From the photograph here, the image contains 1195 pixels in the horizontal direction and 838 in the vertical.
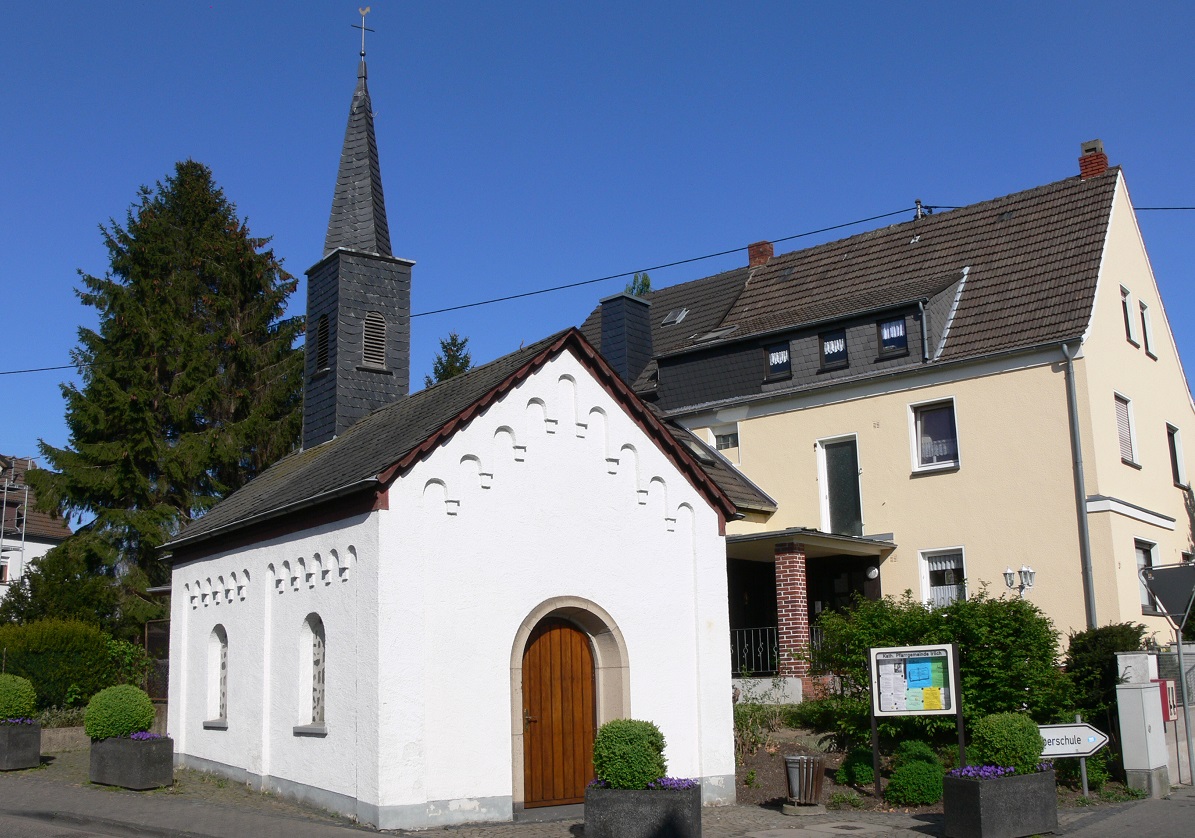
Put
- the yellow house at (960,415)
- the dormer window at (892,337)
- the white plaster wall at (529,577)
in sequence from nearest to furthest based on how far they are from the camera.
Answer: the white plaster wall at (529,577) → the yellow house at (960,415) → the dormer window at (892,337)

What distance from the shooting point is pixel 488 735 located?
1230 cm

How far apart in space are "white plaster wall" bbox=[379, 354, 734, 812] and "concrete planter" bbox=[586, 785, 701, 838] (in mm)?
2092

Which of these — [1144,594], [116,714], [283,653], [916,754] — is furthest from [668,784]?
[1144,594]

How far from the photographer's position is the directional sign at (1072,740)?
1305 cm

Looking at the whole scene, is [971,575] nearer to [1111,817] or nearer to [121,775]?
[1111,817]

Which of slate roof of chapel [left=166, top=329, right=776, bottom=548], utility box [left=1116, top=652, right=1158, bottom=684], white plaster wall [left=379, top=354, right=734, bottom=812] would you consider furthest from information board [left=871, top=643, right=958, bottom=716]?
utility box [left=1116, top=652, right=1158, bottom=684]

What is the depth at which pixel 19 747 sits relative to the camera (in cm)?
1638

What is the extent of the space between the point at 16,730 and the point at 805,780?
11385 mm

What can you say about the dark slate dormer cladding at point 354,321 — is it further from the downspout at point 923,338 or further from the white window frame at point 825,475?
the downspout at point 923,338

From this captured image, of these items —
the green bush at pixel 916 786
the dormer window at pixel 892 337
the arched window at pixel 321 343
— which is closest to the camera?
the green bush at pixel 916 786

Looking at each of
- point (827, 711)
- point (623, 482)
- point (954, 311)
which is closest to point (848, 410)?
point (954, 311)

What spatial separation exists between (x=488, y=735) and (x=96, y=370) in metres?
20.8

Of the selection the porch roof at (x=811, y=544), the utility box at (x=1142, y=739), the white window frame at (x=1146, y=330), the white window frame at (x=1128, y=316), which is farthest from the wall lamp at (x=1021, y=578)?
the white window frame at (x=1146, y=330)

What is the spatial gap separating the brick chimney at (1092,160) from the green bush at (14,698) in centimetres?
2211
